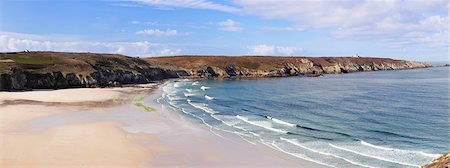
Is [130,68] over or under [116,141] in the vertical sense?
over

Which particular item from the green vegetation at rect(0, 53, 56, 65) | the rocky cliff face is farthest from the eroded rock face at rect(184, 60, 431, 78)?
the green vegetation at rect(0, 53, 56, 65)

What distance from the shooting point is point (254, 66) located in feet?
478

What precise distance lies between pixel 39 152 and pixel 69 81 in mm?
56888

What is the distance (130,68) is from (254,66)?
52.9 metres

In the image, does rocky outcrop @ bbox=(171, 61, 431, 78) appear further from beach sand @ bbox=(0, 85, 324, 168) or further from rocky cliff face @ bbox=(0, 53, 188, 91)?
beach sand @ bbox=(0, 85, 324, 168)

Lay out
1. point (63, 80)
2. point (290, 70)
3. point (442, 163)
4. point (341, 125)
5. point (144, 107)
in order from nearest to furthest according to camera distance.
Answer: point (442, 163) < point (341, 125) < point (144, 107) < point (63, 80) < point (290, 70)

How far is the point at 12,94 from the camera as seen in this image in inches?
2451

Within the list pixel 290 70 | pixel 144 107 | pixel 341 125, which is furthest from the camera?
pixel 290 70

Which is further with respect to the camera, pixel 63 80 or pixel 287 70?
pixel 287 70

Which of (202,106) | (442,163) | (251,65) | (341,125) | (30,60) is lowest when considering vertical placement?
(202,106)

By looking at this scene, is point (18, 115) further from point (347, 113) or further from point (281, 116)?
point (347, 113)

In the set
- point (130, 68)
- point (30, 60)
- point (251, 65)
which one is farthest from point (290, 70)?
point (30, 60)

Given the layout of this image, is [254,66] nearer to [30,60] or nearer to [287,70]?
[287,70]

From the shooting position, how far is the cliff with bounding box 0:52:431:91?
245 feet
